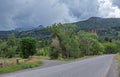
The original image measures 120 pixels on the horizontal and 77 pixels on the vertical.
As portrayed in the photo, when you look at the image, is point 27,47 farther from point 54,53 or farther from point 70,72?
point 70,72

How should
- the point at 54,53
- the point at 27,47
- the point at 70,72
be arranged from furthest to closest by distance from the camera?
the point at 27,47 → the point at 54,53 → the point at 70,72

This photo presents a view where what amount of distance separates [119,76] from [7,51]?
10638 centimetres

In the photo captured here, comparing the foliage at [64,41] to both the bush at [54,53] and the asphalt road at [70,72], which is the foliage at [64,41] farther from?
the asphalt road at [70,72]

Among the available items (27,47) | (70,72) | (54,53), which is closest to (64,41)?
(54,53)

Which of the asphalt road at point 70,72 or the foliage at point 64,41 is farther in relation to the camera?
the foliage at point 64,41

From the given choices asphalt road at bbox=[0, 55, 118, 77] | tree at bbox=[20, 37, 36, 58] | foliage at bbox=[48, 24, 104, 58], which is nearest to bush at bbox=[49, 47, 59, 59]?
foliage at bbox=[48, 24, 104, 58]

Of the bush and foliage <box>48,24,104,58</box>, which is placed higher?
foliage <box>48,24,104,58</box>

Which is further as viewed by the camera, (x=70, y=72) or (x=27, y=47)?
(x=27, y=47)

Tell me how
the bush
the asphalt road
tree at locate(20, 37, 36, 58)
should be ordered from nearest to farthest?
the asphalt road, the bush, tree at locate(20, 37, 36, 58)

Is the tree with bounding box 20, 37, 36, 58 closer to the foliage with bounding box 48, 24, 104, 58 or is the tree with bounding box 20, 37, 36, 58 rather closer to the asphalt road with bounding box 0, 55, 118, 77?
the foliage with bounding box 48, 24, 104, 58

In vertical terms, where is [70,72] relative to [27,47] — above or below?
below

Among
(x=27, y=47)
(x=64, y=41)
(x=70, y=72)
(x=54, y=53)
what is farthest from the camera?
(x=27, y=47)

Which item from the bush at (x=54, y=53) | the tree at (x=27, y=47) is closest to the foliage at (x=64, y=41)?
the bush at (x=54, y=53)

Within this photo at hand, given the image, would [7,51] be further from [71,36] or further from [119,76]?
[119,76]
